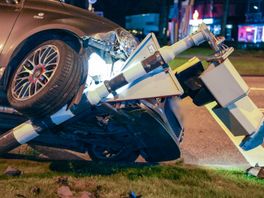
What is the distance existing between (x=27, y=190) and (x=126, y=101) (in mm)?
1165

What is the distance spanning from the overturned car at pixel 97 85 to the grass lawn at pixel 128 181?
0.85 feet

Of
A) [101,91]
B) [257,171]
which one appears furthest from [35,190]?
[257,171]

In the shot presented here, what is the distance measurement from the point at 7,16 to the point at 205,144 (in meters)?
3.35

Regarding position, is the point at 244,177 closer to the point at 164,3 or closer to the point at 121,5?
the point at 164,3

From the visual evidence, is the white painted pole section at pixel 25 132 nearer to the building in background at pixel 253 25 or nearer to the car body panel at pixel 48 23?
the car body panel at pixel 48 23

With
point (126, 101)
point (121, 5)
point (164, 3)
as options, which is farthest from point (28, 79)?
point (121, 5)

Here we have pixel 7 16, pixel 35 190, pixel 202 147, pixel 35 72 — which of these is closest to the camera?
pixel 35 190

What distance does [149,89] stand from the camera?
173 inches

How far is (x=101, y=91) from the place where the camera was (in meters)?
4.41

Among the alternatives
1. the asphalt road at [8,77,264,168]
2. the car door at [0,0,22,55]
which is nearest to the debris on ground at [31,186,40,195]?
the car door at [0,0,22,55]

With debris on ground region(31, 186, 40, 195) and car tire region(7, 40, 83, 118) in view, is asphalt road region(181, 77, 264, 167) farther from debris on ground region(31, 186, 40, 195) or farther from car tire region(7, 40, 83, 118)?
debris on ground region(31, 186, 40, 195)

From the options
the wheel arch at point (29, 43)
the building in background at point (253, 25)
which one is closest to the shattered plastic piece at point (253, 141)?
the wheel arch at point (29, 43)

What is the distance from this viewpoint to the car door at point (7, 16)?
5.02 m

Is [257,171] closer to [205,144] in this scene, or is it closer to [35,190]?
[205,144]
